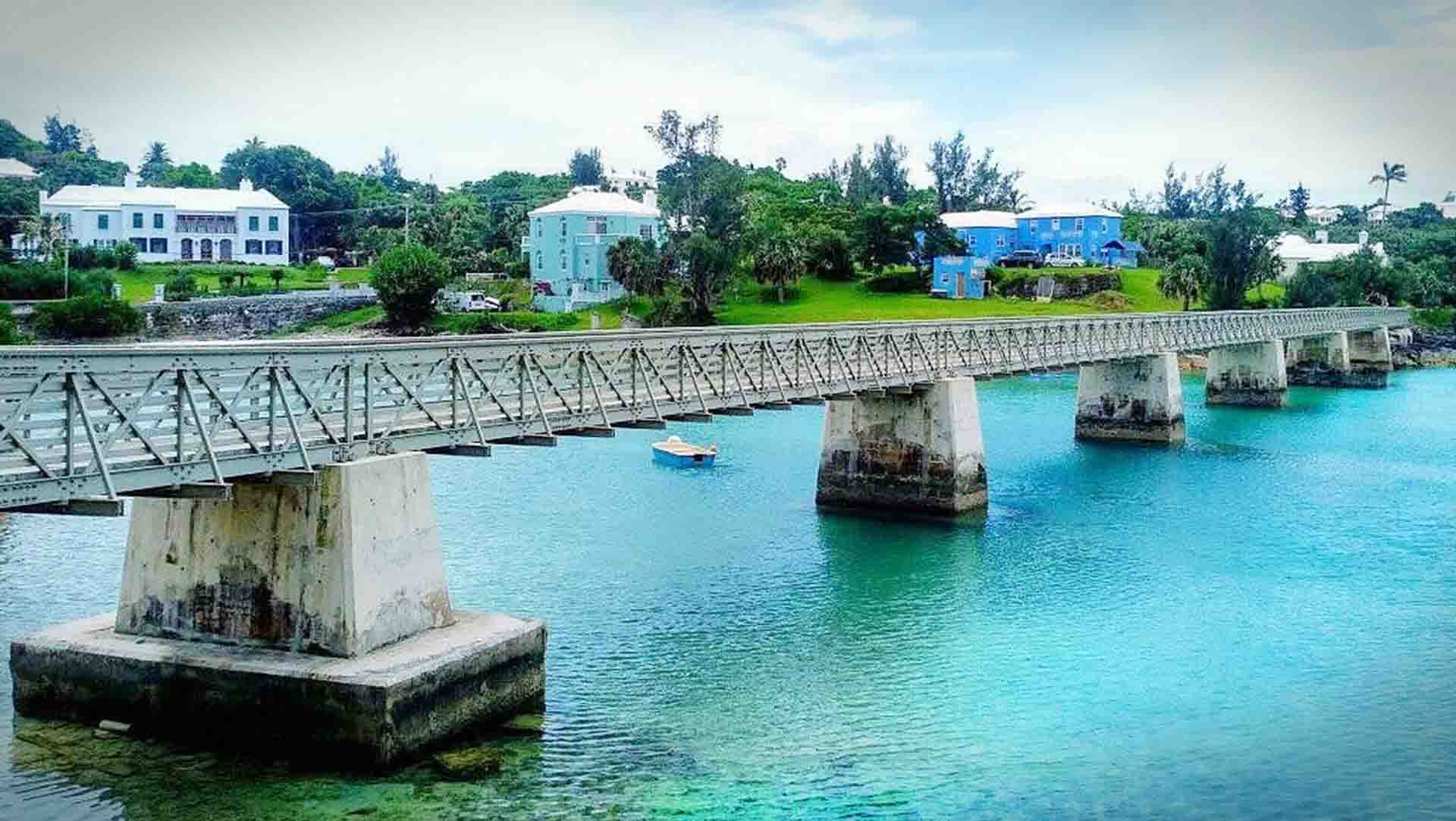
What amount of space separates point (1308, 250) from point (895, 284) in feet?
216

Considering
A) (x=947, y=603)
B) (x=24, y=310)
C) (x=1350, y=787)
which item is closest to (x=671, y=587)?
(x=947, y=603)

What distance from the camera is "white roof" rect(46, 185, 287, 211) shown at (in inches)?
5448

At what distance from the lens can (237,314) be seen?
105312 millimetres

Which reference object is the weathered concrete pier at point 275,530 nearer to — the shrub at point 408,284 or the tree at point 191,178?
the shrub at point 408,284

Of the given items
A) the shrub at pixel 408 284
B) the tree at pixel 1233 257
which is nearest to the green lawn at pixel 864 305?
the tree at pixel 1233 257

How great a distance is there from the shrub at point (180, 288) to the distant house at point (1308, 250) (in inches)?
4183

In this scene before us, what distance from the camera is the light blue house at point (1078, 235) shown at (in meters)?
148

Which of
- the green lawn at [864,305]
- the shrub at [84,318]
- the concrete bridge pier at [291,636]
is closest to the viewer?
the concrete bridge pier at [291,636]

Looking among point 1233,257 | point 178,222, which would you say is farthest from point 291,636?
point 178,222

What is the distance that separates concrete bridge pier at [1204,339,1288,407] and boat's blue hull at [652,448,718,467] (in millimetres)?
43318

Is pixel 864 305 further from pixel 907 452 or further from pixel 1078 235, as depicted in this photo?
pixel 907 452

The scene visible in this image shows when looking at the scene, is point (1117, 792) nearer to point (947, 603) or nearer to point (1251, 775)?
point (1251, 775)

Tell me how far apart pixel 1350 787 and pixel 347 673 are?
16851 millimetres

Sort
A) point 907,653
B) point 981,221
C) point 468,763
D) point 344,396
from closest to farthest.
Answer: point 468,763 < point 344,396 < point 907,653 < point 981,221
